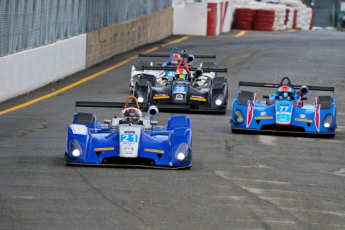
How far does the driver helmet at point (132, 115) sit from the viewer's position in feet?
44.7

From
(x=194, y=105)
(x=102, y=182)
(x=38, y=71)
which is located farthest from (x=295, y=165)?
(x=38, y=71)

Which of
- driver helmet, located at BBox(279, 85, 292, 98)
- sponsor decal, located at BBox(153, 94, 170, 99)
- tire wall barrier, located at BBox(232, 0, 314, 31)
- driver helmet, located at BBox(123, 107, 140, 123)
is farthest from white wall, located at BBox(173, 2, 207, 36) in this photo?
driver helmet, located at BBox(123, 107, 140, 123)

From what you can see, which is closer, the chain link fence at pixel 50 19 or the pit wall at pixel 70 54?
the pit wall at pixel 70 54

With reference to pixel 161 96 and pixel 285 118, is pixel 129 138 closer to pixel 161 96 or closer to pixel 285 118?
pixel 285 118

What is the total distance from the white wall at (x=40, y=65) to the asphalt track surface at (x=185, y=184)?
4.68 ft

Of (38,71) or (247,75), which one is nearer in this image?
(38,71)

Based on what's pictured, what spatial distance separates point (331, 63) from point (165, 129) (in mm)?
23522

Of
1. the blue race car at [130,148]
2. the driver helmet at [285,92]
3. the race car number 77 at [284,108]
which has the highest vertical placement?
the driver helmet at [285,92]

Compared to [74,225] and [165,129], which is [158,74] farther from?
[74,225]

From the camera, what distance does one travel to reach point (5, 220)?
30.7 ft

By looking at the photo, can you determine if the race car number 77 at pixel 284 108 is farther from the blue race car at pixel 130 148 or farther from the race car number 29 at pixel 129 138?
the race car number 29 at pixel 129 138

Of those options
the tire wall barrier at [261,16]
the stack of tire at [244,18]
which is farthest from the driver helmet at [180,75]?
the stack of tire at [244,18]

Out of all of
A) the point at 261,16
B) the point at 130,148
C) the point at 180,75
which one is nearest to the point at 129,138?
the point at 130,148

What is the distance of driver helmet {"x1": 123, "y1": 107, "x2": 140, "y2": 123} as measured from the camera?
44.7 ft
